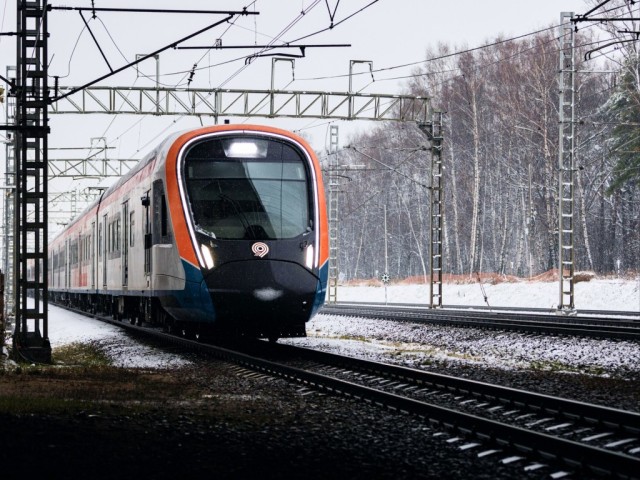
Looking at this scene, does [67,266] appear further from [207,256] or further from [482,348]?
[207,256]

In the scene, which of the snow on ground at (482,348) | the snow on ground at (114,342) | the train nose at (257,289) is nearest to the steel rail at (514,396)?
the train nose at (257,289)

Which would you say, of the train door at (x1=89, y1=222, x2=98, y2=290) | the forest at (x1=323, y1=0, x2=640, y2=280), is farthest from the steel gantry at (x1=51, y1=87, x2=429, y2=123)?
the forest at (x1=323, y1=0, x2=640, y2=280)

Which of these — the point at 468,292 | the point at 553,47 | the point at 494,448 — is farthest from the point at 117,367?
the point at 553,47

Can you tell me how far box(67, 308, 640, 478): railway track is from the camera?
265 inches

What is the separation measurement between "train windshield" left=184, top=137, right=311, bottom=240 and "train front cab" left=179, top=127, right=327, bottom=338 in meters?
0.02

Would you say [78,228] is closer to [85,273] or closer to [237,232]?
[85,273]

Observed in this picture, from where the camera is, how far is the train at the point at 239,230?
15.4 m

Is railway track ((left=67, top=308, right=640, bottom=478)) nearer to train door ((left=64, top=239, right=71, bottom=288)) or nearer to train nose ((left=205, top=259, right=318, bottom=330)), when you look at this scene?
train nose ((left=205, top=259, right=318, bottom=330))

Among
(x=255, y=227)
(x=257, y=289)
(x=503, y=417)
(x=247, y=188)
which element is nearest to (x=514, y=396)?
(x=503, y=417)

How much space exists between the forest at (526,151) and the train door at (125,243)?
76.9 feet

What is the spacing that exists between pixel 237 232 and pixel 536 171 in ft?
143

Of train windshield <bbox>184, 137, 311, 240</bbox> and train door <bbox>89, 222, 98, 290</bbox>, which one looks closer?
train windshield <bbox>184, 137, 311, 240</bbox>

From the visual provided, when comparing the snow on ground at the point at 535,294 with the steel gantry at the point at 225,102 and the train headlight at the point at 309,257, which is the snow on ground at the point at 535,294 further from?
the train headlight at the point at 309,257

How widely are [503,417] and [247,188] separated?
25.1 feet
